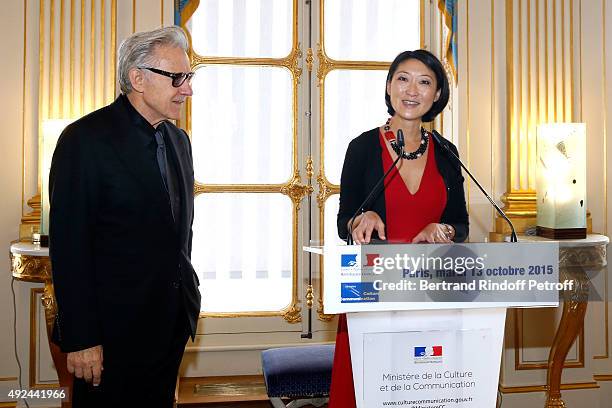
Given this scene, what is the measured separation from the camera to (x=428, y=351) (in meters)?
1.55

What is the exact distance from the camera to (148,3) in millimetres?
3654

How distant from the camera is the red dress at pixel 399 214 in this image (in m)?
1.98

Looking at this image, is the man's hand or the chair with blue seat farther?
the chair with blue seat

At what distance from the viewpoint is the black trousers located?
193cm

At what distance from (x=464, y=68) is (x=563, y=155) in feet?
2.48

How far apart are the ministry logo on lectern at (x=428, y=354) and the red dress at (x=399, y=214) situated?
453 millimetres

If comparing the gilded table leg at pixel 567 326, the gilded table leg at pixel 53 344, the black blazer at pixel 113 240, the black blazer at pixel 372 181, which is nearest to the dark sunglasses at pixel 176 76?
the black blazer at pixel 113 240

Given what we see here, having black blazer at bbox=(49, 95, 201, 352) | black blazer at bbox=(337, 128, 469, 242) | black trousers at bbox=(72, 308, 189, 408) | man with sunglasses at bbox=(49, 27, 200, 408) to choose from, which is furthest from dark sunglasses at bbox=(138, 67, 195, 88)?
black trousers at bbox=(72, 308, 189, 408)

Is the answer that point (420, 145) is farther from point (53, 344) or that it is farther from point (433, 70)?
point (53, 344)

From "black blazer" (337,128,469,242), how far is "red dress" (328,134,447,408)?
0.07 feet

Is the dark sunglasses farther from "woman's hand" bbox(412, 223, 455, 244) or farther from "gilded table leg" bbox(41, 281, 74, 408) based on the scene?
"gilded table leg" bbox(41, 281, 74, 408)

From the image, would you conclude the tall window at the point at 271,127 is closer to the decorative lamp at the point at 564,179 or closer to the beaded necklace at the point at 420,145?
the decorative lamp at the point at 564,179

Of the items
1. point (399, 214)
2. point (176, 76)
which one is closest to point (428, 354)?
point (399, 214)

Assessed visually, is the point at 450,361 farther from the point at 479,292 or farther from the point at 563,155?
the point at 563,155
